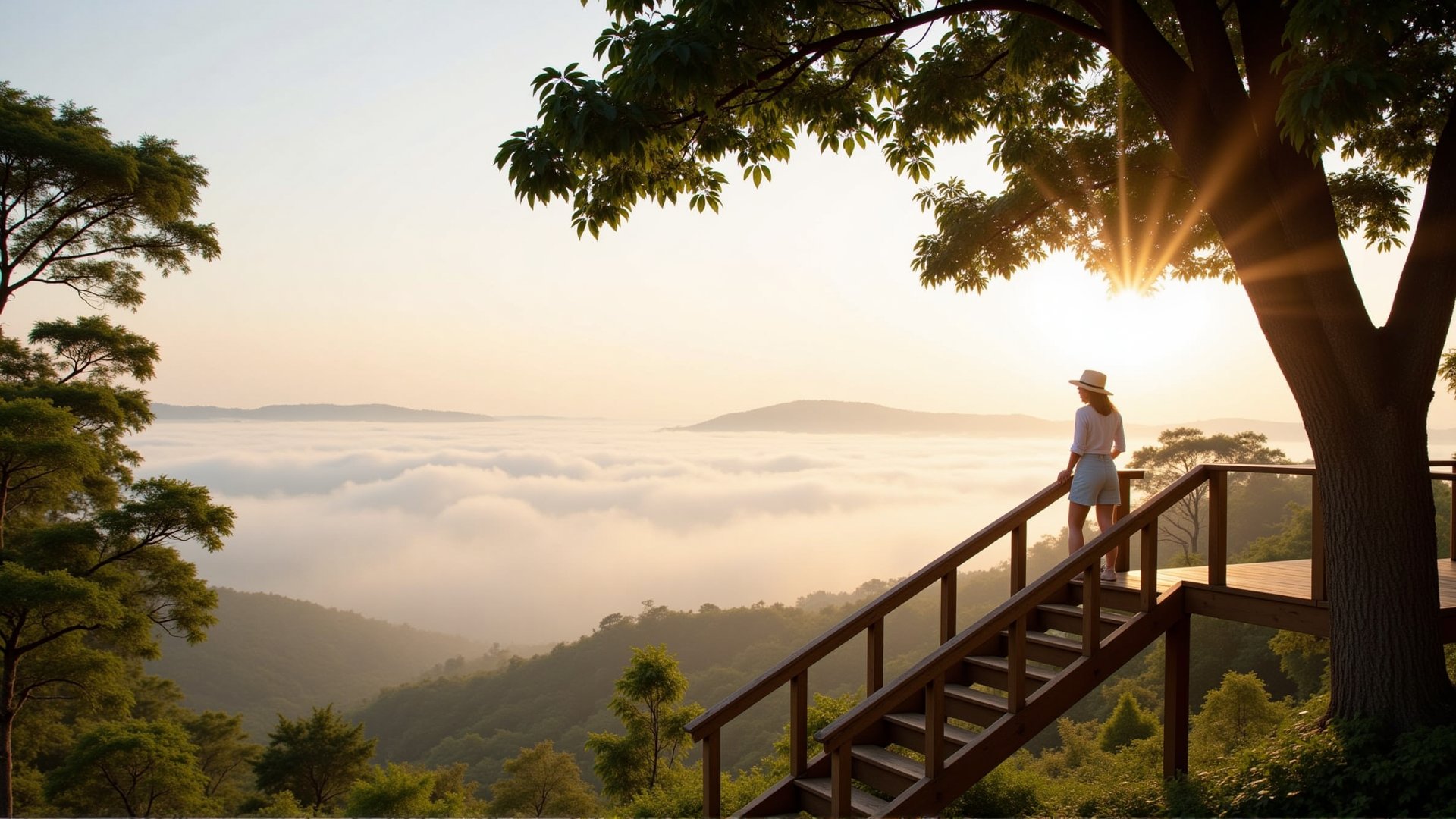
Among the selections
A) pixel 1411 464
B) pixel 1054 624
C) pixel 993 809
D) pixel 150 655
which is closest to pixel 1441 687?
pixel 1411 464

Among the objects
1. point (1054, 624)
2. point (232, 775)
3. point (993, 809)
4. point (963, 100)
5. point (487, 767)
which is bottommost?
point (487, 767)

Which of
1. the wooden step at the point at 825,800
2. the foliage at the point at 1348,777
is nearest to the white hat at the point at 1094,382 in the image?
the foliage at the point at 1348,777

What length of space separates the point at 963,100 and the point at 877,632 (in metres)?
4.66

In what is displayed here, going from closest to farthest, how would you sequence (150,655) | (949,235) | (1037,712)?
(1037,712), (949,235), (150,655)

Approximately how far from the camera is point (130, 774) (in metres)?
19.4

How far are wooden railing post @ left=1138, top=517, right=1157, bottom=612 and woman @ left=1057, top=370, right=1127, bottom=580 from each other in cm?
45

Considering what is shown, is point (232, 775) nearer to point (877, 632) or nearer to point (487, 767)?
point (487, 767)

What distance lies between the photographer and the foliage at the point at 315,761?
3106cm

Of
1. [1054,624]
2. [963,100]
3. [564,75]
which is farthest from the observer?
[963,100]

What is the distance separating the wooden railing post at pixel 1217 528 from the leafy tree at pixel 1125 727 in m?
28.7

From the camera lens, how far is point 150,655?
59.9ft

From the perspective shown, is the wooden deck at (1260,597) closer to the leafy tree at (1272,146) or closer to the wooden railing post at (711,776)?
the leafy tree at (1272,146)

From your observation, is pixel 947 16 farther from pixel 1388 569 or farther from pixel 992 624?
pixel 1388 569

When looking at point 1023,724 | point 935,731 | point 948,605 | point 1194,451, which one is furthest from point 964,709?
point 1194,451
